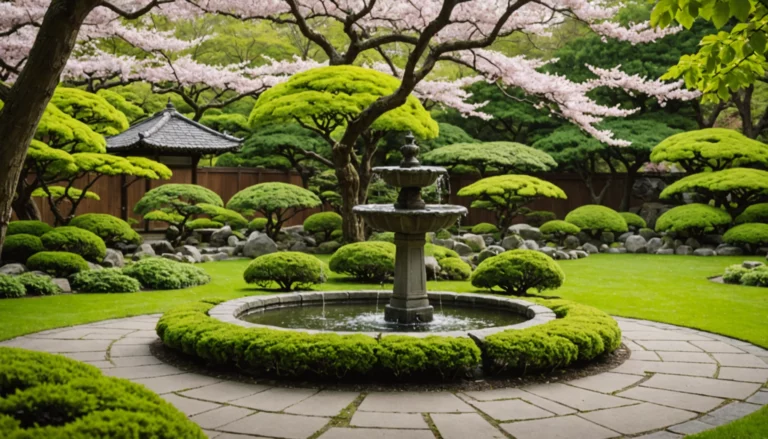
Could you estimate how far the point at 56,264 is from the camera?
1235 centimetres

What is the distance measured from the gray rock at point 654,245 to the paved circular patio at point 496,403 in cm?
1390

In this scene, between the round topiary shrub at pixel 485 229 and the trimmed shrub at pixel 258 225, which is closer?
the trimmed shrub at pixel 258 225

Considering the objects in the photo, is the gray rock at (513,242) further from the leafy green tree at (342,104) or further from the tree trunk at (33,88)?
the tree trunk at (33,88)

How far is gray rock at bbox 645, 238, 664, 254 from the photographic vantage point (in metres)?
20.4

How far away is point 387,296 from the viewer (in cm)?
980

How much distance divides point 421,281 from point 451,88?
48.6 ft

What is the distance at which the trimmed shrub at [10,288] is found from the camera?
35.2 feet

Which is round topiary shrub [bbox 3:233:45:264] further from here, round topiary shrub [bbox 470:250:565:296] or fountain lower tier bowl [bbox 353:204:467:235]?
round topiary shrub [bbox 470:250:565:296]

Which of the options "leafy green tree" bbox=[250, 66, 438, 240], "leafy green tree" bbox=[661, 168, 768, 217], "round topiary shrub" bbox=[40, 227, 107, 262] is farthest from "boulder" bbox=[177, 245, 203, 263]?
"leafy green tree" bbox=[661, 168, 768, 217]

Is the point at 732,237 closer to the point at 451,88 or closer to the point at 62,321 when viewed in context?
the point at 451,88

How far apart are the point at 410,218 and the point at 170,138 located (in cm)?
1626

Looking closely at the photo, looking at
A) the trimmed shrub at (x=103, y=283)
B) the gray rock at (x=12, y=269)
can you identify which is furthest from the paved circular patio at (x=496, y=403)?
the gray rock at (x=12, y=269)

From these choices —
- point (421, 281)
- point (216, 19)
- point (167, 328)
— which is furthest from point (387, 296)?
point (216, 19)

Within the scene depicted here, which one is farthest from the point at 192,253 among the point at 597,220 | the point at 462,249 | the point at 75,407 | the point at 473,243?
the point at 75,407
